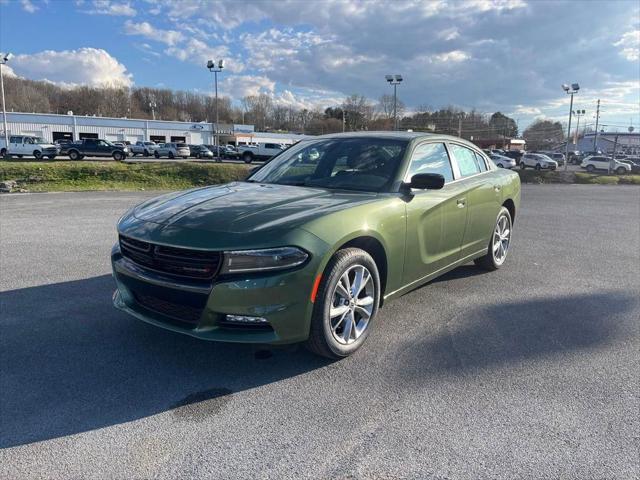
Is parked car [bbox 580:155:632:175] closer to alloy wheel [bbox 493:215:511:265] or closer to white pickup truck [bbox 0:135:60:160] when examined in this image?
alloy wheel [bbox 493:215:511:265]

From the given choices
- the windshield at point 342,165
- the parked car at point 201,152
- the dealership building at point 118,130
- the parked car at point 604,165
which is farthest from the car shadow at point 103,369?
the dealership building at point 118,130

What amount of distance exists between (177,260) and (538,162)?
46.1m

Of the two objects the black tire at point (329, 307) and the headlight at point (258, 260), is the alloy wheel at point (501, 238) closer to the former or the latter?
the black tire at point (329, 307)

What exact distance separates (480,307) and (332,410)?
2365 mm

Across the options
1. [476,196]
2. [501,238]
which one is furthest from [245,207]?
[501,238]

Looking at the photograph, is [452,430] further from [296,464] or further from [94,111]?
[94,111]

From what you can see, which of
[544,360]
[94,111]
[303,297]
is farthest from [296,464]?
[94,111]

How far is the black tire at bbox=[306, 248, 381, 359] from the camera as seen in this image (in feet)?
10.1

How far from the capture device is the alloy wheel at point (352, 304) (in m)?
3.26

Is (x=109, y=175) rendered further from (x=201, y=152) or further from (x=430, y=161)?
(x=201, y=152)

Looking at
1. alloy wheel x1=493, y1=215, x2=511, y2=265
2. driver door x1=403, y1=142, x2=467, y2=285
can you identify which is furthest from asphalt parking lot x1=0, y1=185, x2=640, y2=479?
alloy wheel x1=493, y1=215, x2=511, y2=265

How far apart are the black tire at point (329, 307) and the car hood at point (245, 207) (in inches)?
13.8

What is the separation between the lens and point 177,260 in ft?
9.72

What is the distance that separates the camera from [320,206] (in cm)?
335
